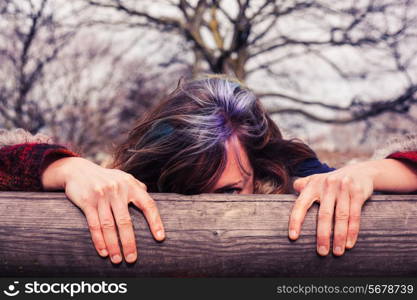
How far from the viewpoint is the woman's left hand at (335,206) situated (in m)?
1.11

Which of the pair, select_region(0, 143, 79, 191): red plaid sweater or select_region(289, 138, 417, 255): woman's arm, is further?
select_region(0, 143, 79, 191): red plaid sweater

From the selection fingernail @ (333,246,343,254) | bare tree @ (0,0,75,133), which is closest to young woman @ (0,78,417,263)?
fingernail @ (333,246,343,254)

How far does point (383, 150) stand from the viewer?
1695mm

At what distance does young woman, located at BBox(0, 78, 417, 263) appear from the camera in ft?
3.66

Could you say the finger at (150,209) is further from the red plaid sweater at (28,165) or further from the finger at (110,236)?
the red plaid sweater at (28,165)

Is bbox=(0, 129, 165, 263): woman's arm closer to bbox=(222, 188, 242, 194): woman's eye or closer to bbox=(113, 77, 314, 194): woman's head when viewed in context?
bbox=(113, 77, 314, 194): woman's head

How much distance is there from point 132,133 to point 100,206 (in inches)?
33.0

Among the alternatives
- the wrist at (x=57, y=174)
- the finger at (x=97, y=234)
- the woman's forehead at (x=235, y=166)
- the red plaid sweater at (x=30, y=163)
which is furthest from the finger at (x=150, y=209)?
the woman's forehead at (x=235, y=166)

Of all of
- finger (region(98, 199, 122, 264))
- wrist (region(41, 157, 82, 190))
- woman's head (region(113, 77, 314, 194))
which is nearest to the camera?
finger (region(98, 199, 122, 264))

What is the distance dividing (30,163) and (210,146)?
0.60 m

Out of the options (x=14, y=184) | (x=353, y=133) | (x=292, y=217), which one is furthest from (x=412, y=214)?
(x=353, y=133)

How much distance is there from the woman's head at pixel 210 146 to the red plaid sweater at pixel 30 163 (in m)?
0.37

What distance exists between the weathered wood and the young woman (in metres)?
0.03

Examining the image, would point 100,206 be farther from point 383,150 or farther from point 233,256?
point 383,150
